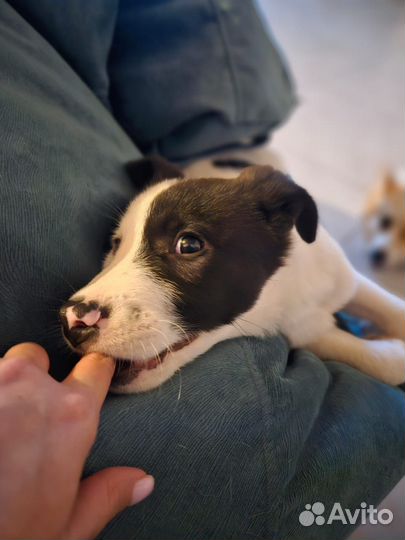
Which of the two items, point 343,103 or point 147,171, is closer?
point 147,171

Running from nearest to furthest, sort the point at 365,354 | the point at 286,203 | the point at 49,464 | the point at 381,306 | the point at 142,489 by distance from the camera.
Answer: the point at 49,464
the point at 142,489
the point at 286,203
the point at 365,354
the point at 381,306

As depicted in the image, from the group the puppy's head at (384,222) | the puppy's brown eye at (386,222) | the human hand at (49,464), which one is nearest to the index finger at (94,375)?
the human hand at (49,464)

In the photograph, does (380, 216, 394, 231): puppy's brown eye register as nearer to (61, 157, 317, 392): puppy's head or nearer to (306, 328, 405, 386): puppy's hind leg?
(306, 328, 405, 386): puppy's hind leg

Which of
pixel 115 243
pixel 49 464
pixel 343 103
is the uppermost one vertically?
pixel 49 464

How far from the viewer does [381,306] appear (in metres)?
1.49

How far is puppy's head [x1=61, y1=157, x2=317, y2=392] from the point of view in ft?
2.98

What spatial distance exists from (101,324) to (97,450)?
9.0 inches

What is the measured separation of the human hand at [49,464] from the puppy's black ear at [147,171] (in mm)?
677

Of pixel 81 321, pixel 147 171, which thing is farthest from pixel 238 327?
pixel 147 171

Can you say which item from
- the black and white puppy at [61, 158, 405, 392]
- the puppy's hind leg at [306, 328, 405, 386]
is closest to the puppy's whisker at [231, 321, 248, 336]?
the black and white puppy at [61, 158, 405, 392]

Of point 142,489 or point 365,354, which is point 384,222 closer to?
point 365,354

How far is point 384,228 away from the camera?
10.1 ft

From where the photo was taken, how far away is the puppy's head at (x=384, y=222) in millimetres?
2927

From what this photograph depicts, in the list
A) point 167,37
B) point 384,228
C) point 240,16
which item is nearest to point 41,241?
point 167,37
